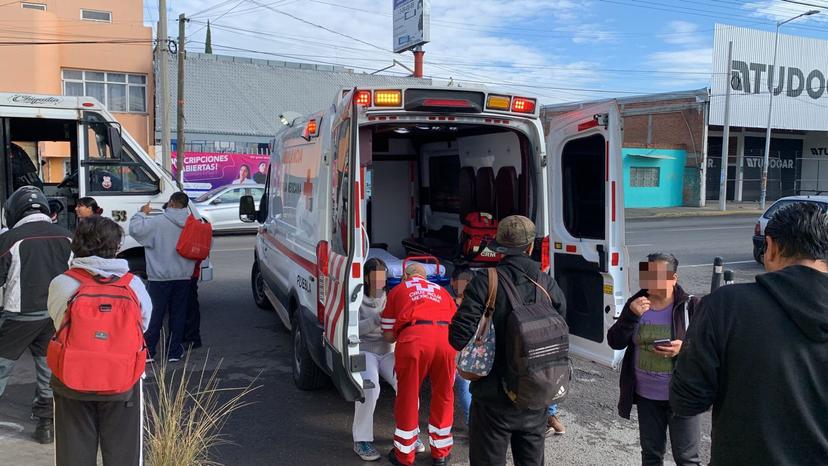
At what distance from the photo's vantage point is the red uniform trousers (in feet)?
14.4

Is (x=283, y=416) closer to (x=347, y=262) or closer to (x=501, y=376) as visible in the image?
(x=347, y=262)

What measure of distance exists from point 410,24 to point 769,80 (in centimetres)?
2069

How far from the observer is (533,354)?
319 centimetres

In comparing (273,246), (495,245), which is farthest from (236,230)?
(495,245)

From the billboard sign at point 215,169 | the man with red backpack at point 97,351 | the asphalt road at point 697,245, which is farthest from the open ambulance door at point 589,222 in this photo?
the billboard sign at point 215,169

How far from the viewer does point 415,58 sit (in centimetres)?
3947

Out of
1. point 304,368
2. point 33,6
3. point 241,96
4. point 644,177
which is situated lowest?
point 304,368

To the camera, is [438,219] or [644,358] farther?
[438,219]

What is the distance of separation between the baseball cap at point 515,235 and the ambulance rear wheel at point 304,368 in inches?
110

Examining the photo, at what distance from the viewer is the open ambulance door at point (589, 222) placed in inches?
198

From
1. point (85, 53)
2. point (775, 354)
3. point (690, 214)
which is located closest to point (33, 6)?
point (85, 53)

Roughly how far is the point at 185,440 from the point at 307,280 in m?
1.89

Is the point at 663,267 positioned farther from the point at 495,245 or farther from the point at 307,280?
the point at 307,280

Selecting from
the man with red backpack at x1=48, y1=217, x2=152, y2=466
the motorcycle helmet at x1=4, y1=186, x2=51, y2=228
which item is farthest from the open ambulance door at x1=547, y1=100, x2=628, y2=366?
the motorcycle helmet at x1=4, y1=186, x2=51, y2=228
